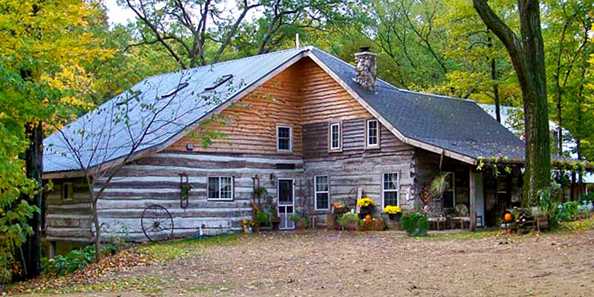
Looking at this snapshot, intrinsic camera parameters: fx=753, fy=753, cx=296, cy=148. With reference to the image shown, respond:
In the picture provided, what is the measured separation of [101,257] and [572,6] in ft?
73.6

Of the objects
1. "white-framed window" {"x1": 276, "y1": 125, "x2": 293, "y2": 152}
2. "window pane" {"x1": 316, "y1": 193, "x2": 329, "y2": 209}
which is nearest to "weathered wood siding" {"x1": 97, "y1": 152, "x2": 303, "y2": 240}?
"white-framed window" {"x1": 276, "y1": 125, "x2": 293, "y2": 152}

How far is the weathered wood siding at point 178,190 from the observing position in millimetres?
22891

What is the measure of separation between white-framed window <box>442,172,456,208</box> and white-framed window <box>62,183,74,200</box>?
12370 millimetres

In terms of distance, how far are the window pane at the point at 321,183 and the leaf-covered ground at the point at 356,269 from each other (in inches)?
252

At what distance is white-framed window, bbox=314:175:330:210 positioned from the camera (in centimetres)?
2781

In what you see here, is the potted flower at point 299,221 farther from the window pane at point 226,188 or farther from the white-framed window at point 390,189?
the white-framed window at point 390,189

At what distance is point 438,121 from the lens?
2828 centimetres

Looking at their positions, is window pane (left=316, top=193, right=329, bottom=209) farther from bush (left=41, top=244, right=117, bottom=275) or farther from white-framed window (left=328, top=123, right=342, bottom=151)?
bush (left=41, top=244, right=117, bottom=275)

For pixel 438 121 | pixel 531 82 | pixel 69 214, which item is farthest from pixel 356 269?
pixel 438 121

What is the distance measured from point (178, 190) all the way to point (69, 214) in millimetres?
3490

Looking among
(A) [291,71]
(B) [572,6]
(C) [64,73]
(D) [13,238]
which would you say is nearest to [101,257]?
(D) [13,238]

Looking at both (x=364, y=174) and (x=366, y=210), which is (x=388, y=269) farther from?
(x=364, y=174)

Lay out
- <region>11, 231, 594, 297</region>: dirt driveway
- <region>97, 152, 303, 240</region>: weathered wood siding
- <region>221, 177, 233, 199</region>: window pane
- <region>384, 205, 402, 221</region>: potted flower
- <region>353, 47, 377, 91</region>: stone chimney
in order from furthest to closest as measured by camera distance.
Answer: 1. <region>353, 47, 377, 91</region>: stone chimney
2. <region>221, 177, 233, 199</region>: window pane
3. <region>384, 205, 402, 221</region>: potted flower
4. <region>97, 152, 303, 240</region>: weathered wood siding
5. <region>11, 231, 594, 297</region>: dirt driveway

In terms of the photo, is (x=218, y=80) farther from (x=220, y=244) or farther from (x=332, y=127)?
(x=220, y=244)
